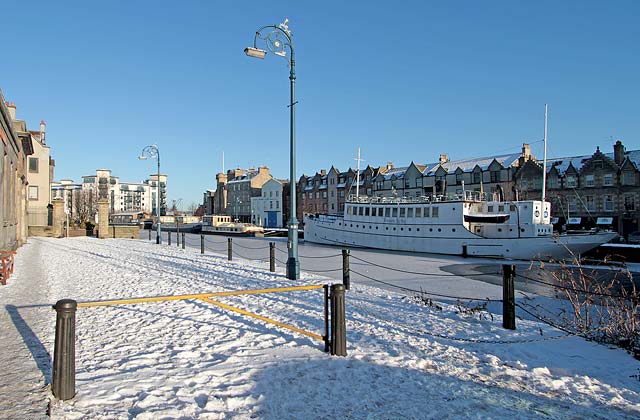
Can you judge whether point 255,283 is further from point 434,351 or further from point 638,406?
point 638,406

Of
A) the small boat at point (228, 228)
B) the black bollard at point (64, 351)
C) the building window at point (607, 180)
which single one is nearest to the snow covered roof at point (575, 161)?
the building window at point (607, 180)

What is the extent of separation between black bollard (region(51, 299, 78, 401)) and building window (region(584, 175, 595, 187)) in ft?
176

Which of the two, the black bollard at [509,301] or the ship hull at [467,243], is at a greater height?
the black bollard at [509,301]

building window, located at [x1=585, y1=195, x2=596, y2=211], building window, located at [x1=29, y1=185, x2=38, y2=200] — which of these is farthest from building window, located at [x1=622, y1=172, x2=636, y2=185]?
building window, located at [x1=29, y1=185, x2=38, y2=200]

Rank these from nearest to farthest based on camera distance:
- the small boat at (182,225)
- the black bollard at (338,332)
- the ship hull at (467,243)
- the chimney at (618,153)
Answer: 1. the black bollard at (338,332)
2. the ship hull at (467,243)
3. the chimney at (618,153)
4. the small boat at (182,225)

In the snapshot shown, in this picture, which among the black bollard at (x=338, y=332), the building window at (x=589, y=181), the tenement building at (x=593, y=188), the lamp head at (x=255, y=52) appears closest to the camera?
the black bollard at (x=338, y=332)

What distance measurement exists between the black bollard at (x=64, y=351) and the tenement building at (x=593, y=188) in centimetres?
4542

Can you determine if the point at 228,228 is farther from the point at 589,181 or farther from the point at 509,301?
the point at 509,301

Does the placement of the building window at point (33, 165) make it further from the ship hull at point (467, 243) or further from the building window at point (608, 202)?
the building window at point (608, 202)

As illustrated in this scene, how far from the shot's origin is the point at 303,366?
4918 millimetres

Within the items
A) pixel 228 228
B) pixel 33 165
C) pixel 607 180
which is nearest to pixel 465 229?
pixel 607 180

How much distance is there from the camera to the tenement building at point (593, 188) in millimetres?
44062

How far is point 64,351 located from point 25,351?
2.02 metres

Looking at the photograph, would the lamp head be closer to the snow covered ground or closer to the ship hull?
the snow covered ground
